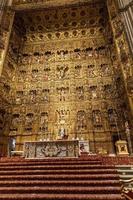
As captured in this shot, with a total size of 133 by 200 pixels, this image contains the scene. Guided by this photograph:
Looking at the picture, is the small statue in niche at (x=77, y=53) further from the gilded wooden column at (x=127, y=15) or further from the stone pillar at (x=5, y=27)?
the stone pillar at (x=5, y=27)

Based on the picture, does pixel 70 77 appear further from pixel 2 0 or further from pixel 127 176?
pixel 127 176

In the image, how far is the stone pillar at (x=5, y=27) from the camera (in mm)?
14788

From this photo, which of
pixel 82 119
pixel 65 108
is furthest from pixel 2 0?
pixel 82 119

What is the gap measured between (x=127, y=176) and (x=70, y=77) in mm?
11387

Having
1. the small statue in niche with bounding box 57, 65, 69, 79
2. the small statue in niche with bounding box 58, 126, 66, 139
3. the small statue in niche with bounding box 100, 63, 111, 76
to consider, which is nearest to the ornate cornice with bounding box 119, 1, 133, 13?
the small statue in niche with bounding box 100, 63, 111, 76

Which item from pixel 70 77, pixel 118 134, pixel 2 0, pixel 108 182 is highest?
pixel 2 0

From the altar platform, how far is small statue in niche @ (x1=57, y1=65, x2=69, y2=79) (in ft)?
28.9

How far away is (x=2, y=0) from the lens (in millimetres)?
16438

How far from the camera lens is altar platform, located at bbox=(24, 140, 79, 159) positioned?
736 centimetres

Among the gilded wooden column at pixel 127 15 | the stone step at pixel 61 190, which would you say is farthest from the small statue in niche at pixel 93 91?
the stone step at pixel 61 190

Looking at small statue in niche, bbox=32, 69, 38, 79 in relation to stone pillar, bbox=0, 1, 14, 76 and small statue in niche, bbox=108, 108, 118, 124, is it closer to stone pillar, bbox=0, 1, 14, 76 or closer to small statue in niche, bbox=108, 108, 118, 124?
stone pillar, bbox=0, 1, 14, 76

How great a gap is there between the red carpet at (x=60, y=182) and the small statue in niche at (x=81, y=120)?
750 cm

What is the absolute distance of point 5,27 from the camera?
51.9ft

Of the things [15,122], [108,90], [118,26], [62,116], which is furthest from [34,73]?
[118,26]
